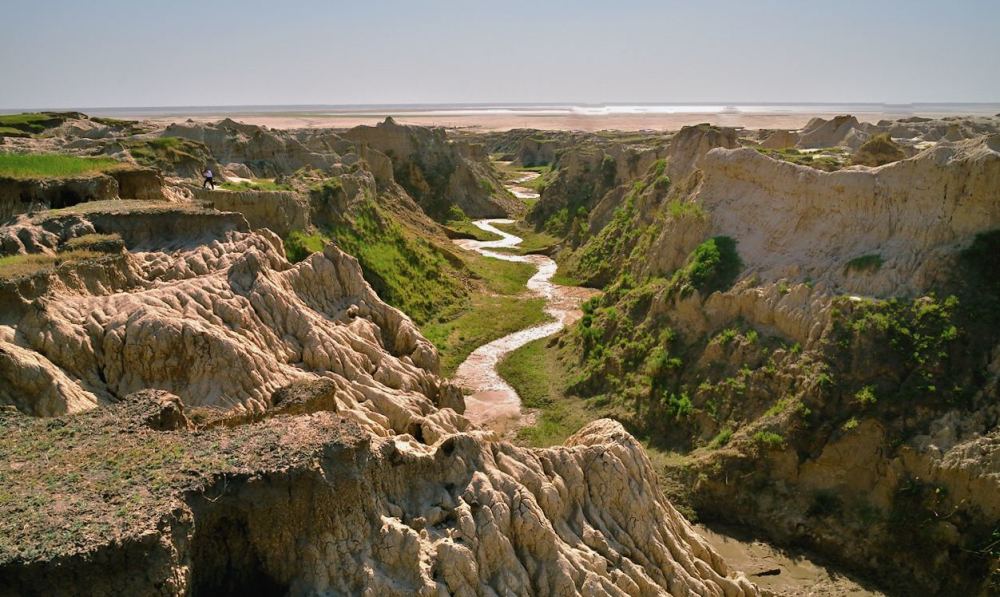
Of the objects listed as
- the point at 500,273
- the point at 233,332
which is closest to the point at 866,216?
the point at 233,332

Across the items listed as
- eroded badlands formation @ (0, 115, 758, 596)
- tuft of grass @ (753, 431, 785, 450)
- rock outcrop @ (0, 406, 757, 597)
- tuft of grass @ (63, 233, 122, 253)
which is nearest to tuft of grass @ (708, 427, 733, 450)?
tuft of grass @ (753, 431, 785, 450)

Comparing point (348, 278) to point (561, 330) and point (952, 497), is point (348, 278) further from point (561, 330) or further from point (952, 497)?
point (952, 497)

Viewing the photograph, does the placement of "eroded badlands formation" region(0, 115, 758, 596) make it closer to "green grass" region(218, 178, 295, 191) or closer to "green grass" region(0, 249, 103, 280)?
"green grass" region(0, 249, 103, 280)

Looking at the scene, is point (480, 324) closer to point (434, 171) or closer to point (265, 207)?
point (265, 207)

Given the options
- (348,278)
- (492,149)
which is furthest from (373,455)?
(492,149)

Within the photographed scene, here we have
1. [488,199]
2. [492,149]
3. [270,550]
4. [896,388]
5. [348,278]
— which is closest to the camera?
[270,550]

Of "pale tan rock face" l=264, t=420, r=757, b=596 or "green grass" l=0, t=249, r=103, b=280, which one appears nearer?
"pale tan rock face" l=264, t=420, r=757, b=596
